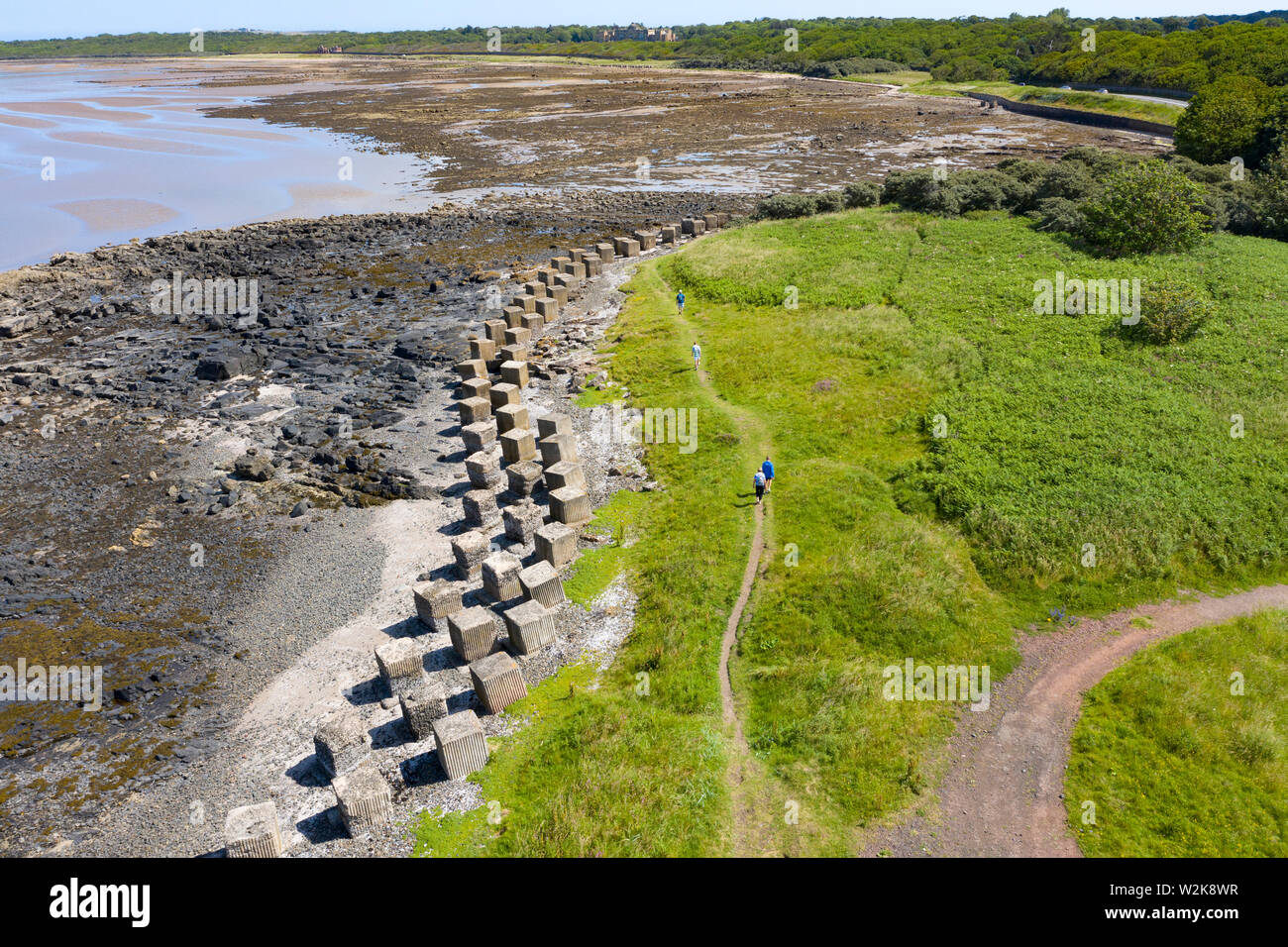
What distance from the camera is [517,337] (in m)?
39.2

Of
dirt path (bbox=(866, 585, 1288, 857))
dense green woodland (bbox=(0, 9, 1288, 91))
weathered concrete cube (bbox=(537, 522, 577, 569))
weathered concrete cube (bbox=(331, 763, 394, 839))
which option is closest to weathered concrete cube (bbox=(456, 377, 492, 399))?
weathered concrete cube (bbox=(537, 522, 577, 569))

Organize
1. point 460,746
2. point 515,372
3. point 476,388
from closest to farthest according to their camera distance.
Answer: point 460,746 → point 476,388 → point 515,372

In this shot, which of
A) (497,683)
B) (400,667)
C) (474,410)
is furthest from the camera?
(474,410)

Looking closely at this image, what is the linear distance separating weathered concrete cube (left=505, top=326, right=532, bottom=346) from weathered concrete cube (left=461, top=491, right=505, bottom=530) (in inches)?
606

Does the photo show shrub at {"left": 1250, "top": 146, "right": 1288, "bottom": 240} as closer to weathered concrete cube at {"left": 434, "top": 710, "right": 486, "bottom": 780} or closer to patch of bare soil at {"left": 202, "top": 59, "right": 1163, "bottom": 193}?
patch of bare soil at {"left": 202, "top": 59, "right": 1163, "bottom": 193}

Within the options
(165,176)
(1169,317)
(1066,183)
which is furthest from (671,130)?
(1169,317)

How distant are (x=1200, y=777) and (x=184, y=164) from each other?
4336 inches

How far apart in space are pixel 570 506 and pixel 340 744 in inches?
414

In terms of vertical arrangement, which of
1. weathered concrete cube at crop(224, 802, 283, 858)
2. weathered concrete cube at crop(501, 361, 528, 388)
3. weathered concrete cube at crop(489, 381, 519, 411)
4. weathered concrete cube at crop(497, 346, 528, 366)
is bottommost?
weathered concrete cube at crop(224, 802, 283, 858)

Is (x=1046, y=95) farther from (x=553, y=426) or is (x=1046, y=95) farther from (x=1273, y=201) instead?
(x=553, y=426)

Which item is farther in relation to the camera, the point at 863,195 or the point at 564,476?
the point at 863,195

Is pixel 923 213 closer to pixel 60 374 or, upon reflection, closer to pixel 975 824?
pixel 975 824

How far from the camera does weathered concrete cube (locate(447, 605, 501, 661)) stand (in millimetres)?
19406

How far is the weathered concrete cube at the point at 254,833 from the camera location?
14.0 m
